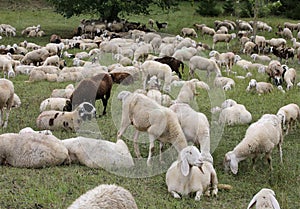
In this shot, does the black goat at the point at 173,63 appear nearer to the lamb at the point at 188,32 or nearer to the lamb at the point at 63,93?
the lamb at the point at 63,93

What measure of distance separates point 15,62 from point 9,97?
293 inches

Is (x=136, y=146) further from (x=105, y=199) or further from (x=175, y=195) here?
(x=105, y=199)

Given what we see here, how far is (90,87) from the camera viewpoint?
1173 cm

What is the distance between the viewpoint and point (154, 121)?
28.2ft

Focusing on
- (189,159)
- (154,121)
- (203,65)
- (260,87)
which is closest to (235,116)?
(154,121)

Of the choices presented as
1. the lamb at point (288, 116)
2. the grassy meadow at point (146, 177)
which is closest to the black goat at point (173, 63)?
the grassy meadow at point (146, 177)

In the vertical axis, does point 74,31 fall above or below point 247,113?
below

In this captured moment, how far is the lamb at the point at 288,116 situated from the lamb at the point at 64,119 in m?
3.83

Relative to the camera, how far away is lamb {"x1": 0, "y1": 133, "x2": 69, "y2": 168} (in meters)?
8.21

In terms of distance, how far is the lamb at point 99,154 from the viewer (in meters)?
8.37

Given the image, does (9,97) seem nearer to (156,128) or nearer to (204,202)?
(156,128)

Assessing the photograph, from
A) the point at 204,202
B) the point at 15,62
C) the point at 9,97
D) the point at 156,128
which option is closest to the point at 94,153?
the point at 156,128

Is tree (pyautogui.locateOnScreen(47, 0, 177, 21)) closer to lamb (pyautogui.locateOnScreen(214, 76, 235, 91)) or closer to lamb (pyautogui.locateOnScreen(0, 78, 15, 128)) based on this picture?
lamb (pyautogui.locateOnScreen(214, 76, 235, 91))

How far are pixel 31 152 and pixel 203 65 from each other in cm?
822
